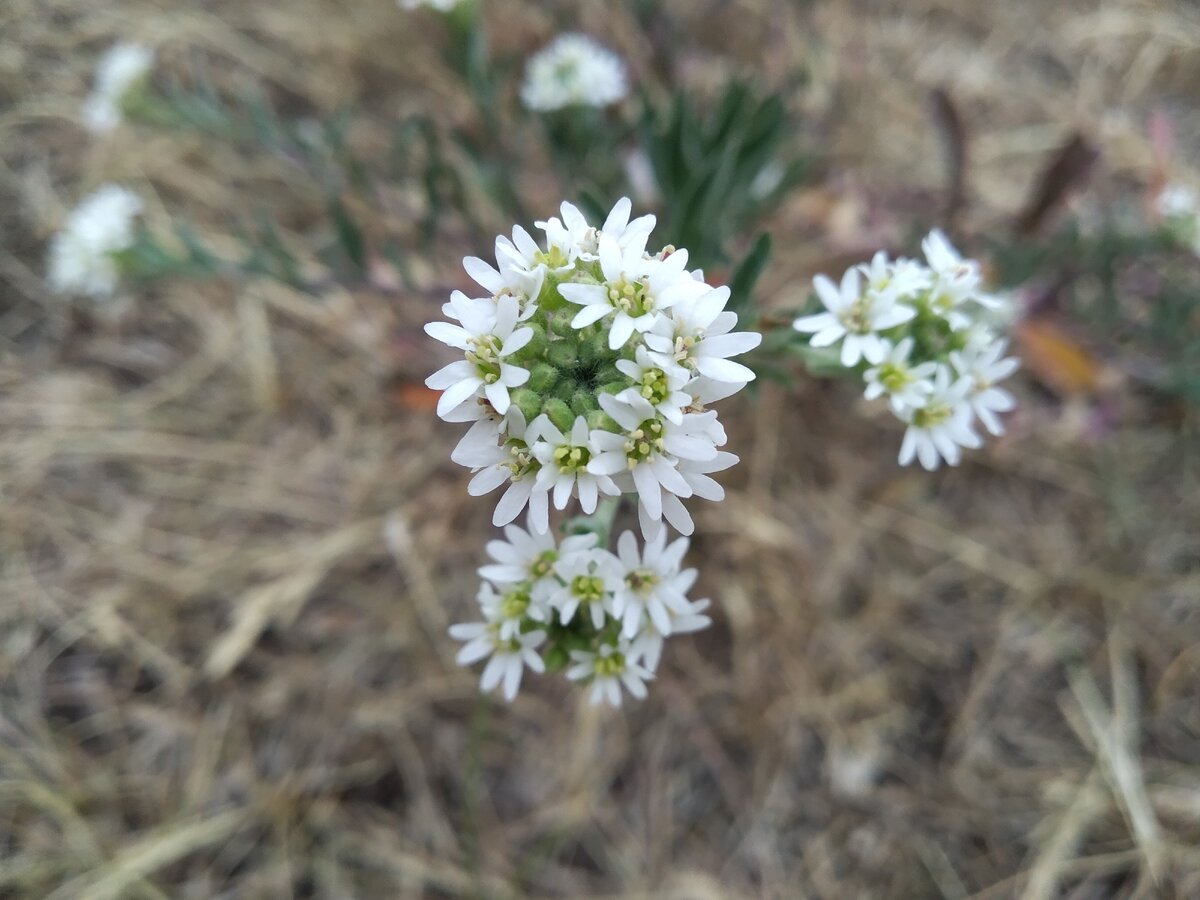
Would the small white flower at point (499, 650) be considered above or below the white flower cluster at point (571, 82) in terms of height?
below

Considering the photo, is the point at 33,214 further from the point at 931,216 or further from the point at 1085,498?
the point at 1085,498

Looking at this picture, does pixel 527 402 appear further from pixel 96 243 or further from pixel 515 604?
pixel 96 243

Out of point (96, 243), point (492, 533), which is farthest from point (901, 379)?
point (96, 243)

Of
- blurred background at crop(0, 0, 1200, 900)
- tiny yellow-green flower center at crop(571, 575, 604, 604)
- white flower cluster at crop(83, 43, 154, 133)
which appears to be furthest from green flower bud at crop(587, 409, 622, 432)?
white flower cluster at crop(83, 43, 154, 133)

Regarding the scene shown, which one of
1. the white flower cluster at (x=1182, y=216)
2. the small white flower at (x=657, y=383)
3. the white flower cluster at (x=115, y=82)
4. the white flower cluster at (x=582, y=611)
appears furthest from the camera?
the white flower cluster at (x=115, y=82)

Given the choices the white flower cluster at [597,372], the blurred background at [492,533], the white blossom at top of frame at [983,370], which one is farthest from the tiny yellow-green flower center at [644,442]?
the blurred background at [492,533]

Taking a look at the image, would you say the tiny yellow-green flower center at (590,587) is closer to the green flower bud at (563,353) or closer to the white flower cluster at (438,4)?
the green flower bud at (563,353)
